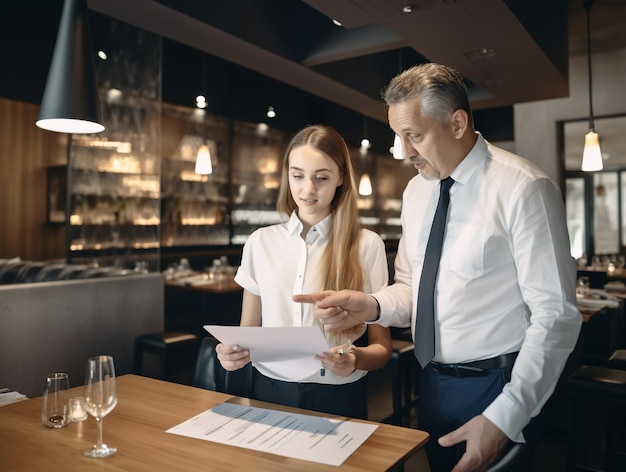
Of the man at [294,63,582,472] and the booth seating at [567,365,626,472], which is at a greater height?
the man at [294,63,582,472]

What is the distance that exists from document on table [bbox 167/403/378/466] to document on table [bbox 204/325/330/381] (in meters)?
0.17

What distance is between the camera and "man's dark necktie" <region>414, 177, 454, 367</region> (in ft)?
5.06

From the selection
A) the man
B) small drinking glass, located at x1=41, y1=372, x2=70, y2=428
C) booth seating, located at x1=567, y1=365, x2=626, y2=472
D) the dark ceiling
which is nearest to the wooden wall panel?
the dark ceiling

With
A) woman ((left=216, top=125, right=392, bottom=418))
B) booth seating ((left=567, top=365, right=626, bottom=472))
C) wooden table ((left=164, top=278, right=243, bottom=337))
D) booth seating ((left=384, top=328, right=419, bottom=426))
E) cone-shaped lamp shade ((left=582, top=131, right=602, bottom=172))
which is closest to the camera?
woman ((left=216, top=125, right=392, bottom=418))

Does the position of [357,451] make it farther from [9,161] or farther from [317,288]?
[9,161]

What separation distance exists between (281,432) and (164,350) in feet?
7.13

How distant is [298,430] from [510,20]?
3.92m

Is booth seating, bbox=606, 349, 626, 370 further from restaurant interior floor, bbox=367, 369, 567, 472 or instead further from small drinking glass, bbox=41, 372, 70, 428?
small drinking glass, bbox=41, 372, 70, 428

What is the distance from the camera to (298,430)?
1.43 meters

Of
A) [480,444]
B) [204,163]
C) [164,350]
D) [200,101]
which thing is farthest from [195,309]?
[480,444]

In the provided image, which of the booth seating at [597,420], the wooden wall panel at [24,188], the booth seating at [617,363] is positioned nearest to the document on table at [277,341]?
the booth seating at [597,420]

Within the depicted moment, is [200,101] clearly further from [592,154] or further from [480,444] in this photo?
[480,444]

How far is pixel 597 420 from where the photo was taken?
12.4 ft

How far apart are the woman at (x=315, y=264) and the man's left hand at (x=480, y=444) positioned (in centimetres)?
48
